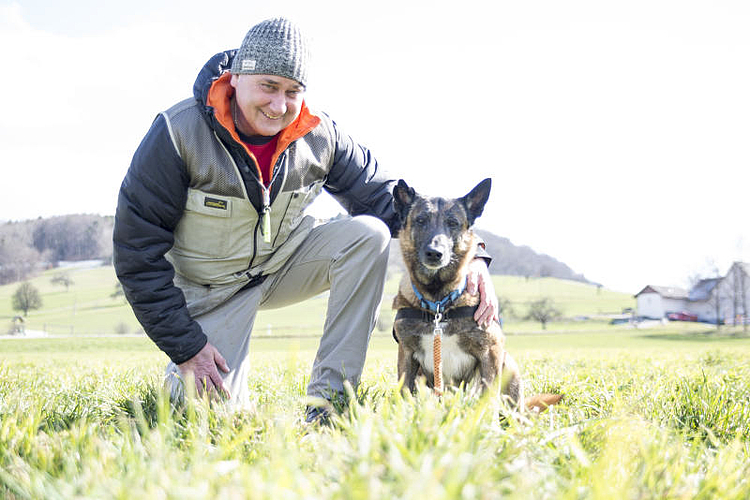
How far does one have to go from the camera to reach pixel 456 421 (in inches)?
64.1

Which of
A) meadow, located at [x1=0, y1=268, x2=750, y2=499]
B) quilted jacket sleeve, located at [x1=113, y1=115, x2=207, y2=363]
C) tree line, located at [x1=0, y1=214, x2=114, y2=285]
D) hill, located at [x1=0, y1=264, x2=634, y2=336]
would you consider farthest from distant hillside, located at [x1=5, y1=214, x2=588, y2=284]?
meadow, located at [x1=0, y1=268, x2=750, y2=499]

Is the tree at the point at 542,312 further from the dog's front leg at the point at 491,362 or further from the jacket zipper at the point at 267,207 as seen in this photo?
the jacket zipper at the point at 267,207

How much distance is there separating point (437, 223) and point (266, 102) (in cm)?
169

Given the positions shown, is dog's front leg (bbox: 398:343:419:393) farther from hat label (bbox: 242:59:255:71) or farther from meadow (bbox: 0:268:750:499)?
hat label (bbox: 242:59:255:71)

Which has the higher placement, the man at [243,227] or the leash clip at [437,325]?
the man at [243,227]

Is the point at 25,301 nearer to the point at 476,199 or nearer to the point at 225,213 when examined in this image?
the point at 225,213

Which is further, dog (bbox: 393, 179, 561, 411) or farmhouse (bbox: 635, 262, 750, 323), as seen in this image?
farmhouse (bbox: 635, 262, 750, 323)

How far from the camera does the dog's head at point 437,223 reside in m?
4.11

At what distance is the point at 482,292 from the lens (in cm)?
391

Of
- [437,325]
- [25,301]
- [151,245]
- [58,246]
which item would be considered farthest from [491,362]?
[58,246]

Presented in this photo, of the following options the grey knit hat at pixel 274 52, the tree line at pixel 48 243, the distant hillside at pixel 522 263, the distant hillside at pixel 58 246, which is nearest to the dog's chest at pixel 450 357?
the grey knit hat at pixel 274 52

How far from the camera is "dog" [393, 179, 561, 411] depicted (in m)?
3.67

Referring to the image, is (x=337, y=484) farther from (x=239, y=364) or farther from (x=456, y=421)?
(x=239, y=364)

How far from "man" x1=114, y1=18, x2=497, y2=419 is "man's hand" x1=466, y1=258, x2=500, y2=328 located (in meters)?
0.02
